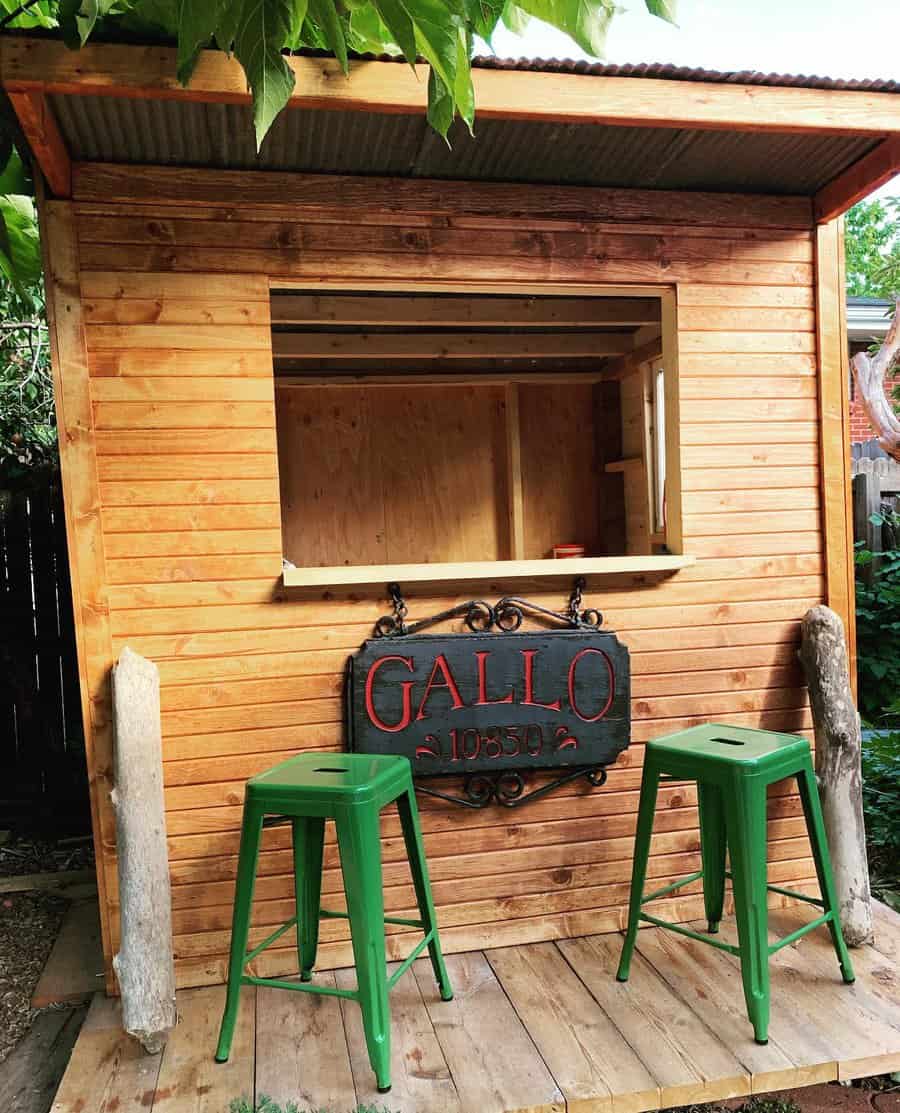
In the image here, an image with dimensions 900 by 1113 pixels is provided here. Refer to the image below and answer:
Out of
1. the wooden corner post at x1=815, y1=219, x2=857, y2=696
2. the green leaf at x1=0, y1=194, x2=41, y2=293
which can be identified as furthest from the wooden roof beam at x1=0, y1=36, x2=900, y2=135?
the green leaf at x1=0, y1=194, x2=41, y2=293

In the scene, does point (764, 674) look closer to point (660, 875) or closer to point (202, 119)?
point (660, 875)

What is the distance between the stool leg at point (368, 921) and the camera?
2043mm

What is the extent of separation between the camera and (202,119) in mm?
2326

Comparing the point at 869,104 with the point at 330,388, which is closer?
the point at 869,104

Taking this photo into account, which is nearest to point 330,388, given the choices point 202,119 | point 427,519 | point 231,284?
point 427,519

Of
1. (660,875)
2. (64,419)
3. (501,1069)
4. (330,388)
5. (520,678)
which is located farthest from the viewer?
(330,388)

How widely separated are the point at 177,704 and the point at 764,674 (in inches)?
75.5

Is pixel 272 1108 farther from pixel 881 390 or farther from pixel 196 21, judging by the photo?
pixel 881 390

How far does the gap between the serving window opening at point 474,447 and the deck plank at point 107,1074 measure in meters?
2.62

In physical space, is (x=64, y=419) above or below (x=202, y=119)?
below

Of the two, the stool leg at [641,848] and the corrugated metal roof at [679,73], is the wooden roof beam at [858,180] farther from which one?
the stool leg at [641,848]

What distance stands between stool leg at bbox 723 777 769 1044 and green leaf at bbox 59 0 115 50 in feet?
6.97

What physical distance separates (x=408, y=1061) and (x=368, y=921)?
450mm

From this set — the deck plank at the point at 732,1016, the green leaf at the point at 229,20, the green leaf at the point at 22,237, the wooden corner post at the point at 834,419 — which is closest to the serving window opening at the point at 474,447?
the wooden corner post at the point at 834,419
